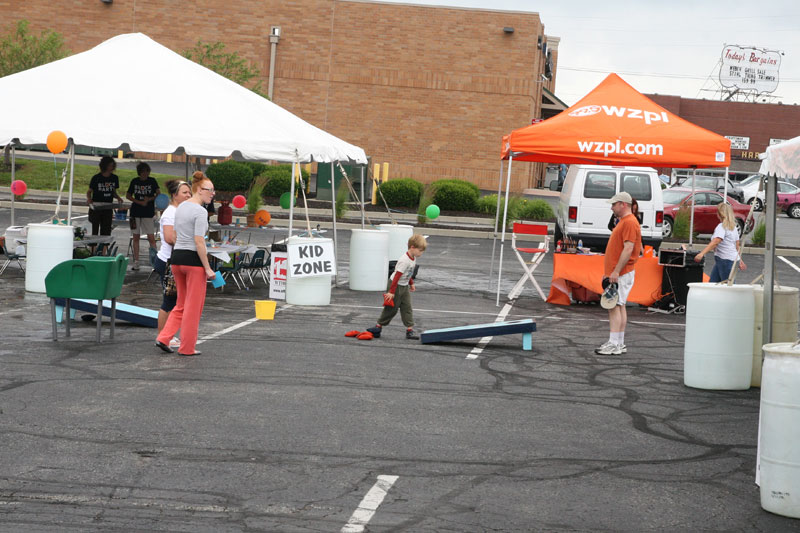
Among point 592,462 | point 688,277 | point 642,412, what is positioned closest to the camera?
point 592,462

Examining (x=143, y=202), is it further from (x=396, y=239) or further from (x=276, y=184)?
(x=276, y=184)

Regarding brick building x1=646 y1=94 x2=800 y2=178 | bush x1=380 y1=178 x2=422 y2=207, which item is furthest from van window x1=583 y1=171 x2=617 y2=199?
brick building x1=646 y1=94 x2=800 y2=178

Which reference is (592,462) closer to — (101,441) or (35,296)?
(101,441)

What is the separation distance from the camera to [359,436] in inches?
275

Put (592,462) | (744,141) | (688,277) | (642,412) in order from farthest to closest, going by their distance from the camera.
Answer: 1. (744,141)
2. (688,277)
3. (642,412)
4. (592,462)

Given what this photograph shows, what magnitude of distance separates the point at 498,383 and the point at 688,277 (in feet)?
24.1

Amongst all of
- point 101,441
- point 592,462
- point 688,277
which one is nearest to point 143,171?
point 688,277

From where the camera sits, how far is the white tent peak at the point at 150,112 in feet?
46.9

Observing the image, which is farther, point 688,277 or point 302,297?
point 688,277

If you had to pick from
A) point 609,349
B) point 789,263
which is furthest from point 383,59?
point 609,349

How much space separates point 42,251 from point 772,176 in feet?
34.7

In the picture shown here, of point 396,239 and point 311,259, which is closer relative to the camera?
point 311,259

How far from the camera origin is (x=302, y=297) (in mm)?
14359

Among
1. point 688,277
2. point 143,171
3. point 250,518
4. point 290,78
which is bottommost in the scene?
point 250,518
